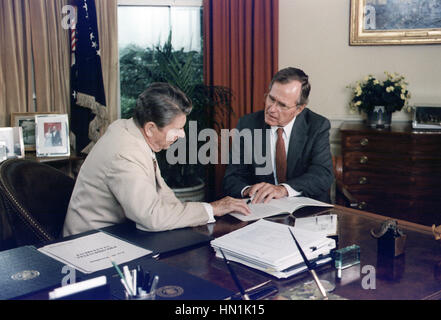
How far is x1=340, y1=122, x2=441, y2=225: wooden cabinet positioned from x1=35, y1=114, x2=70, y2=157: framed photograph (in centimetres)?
232

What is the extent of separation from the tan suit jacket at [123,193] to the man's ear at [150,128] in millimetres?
35

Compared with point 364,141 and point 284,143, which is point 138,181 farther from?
point 364,141

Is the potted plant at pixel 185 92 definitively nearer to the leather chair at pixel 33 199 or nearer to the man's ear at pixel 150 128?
the leather chair at pixel 33 199

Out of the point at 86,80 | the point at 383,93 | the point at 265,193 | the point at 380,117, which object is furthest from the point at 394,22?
the point at 86,80

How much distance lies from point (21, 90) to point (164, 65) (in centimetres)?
125

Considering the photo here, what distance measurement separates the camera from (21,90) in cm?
423

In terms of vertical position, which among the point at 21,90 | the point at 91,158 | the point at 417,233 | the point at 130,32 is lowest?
the point at 417,233

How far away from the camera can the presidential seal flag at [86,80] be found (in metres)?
4.35

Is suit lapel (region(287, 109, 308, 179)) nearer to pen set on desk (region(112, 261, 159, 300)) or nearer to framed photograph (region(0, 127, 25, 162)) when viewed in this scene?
pen set on desk (region(112, 261, 159, 300))

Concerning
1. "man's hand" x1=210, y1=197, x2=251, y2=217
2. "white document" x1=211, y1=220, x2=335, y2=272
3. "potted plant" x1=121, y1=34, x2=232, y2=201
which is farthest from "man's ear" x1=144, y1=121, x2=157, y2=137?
"potted plant" x1=121, y1=34, x2=232, y2=201

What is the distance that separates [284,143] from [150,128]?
1.14 meters
